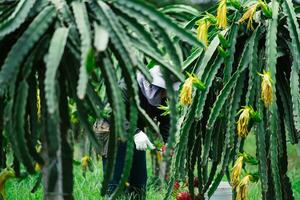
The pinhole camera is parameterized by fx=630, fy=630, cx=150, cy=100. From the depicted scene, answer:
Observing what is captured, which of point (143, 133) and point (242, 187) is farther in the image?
point (143, 133)

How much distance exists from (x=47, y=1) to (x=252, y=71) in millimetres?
1526

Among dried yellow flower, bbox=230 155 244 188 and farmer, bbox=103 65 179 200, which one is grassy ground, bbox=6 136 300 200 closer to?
farmer, bbox=103 65 179 200

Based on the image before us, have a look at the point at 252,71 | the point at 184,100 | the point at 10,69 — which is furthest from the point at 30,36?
the point at 252,71

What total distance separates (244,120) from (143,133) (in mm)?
1460

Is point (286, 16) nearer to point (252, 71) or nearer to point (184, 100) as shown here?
point (252, 71)

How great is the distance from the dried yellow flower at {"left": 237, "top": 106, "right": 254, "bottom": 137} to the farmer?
96 cm

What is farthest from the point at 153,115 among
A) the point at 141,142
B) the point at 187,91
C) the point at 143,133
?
the point at 187,91

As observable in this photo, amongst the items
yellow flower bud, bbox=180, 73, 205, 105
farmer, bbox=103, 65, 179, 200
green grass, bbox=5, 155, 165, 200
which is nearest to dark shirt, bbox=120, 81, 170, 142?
farmer, bbox=103, 65, 179, 200

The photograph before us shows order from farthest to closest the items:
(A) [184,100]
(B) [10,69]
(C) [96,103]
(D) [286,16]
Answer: (D) [286,16] → (A) [184,100] → (C) [96,103] → (B) [10,69]

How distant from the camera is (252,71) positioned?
361cm

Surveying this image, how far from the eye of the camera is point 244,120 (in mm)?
3473

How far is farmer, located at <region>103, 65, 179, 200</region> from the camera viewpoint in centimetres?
460

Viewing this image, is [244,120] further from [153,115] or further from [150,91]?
[153,115]

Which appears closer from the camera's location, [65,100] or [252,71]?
[65,100]
